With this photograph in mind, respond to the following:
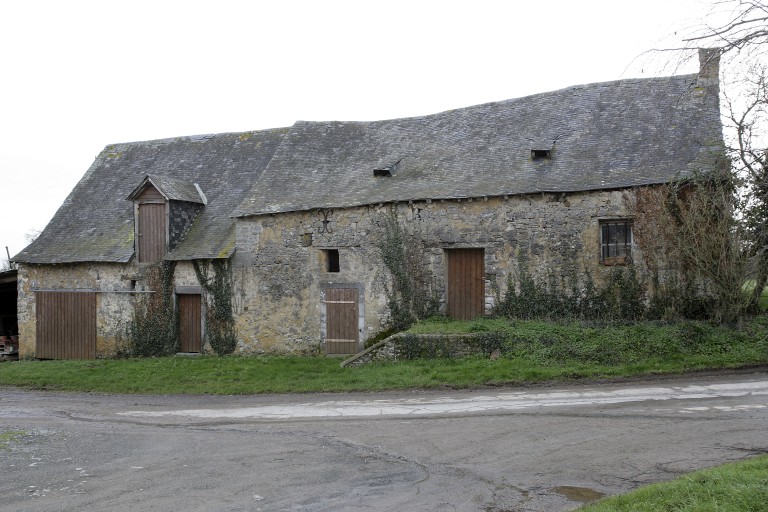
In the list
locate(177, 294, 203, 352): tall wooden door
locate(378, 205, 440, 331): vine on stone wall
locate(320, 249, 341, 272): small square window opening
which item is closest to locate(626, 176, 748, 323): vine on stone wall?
locate(378, 205, 440, 331): vine on stone wall

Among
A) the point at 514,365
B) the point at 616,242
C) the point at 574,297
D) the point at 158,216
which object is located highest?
the point at 158,216

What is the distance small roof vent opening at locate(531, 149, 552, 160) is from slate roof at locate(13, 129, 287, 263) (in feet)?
30.3

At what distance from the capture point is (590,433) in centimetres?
934

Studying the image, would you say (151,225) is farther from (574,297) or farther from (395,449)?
(395,449)

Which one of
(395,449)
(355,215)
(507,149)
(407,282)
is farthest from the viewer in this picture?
(507,149)

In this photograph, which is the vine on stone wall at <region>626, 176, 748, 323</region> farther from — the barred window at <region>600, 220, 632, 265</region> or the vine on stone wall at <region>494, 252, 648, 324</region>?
the vine on stone wall at <region>494, 252, 648, 324</region>

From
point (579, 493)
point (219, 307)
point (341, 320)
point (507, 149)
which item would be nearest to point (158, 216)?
point (219, 307)

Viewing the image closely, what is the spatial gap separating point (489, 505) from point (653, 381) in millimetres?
7105

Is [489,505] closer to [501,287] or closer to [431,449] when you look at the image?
[431,449]

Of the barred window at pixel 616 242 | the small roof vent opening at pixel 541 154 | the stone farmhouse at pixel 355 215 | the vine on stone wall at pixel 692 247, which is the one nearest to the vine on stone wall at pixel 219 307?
the stone farmhouse at pixel 355 215

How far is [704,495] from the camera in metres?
5.96

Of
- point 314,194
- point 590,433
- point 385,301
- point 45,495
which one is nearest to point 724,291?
point 590,433

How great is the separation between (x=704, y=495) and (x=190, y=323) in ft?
59.3

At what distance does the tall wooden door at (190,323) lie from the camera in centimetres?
2150
